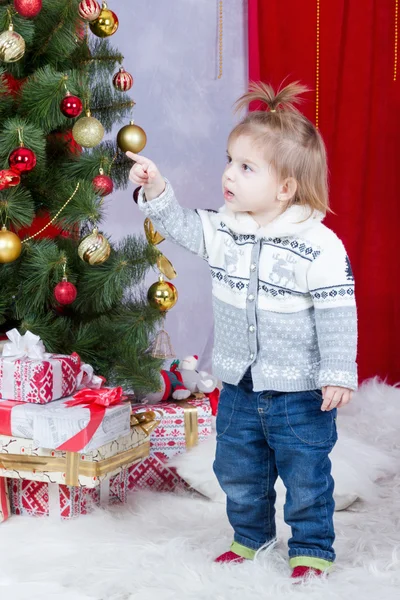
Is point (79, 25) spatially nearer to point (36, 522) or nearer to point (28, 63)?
point (28, 63)

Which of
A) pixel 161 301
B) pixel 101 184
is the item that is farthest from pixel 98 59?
pixel 161 301

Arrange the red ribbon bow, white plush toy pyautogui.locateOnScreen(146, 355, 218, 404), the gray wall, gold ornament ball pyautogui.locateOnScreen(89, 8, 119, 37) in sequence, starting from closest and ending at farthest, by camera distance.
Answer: the red ribbon bow < gold ornament ball pyautogui.locateOnScreen(89, 8, 119, 37) < white plush toy pyautogui.locateOnScreen(146, 355, 218, 404) < the gray wall

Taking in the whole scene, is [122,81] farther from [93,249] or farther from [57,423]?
[57,423]

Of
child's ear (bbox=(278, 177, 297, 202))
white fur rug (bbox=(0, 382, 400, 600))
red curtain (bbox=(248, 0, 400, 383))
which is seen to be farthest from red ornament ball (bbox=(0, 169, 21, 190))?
red curtain (bbox=(248, 0, 400, 383))

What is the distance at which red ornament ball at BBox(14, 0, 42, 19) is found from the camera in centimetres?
152

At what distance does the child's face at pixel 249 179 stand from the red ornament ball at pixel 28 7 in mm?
520

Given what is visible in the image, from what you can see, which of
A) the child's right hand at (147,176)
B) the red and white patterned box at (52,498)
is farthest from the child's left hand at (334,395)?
the red and white patterned box at (52,498)

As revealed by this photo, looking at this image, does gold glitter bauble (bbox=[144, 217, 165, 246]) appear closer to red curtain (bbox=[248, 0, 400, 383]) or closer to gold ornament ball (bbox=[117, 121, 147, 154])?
gold ornament ball (bbox=[117, 121, 147, 154])

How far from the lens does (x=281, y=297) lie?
51.1 inches

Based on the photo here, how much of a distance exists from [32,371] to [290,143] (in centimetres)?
65

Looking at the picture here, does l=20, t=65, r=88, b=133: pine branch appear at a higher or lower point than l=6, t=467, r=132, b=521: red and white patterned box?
higher

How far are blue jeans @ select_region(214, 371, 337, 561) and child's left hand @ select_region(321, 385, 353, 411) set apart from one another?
0.18ft

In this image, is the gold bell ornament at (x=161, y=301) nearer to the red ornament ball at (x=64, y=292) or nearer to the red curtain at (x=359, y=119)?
the red ornament ball at (x=64, y=292)

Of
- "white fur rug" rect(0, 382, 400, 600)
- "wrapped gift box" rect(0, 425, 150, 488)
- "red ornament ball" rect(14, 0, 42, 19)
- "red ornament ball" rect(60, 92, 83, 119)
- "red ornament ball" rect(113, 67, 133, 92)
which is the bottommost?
"white fur rug" rect(0, 382, 400, 600)
